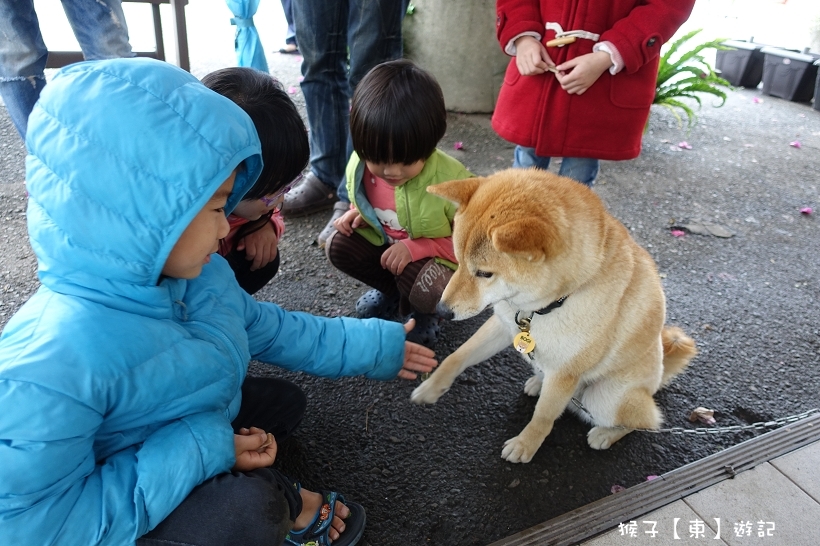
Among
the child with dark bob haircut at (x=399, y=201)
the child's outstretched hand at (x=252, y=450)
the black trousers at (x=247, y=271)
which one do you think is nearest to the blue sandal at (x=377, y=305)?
the child with dark bob haircut at (x=399, y=201)

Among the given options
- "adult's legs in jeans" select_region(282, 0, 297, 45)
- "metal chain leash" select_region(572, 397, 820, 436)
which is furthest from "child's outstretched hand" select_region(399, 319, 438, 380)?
"adult's legs in jeans" select_region(282, 0, 297, 45)

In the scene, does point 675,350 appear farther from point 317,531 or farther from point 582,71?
point 317,531

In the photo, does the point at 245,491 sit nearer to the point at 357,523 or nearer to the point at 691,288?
the point at 357,523

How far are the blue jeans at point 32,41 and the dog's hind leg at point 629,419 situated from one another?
11.0 ft

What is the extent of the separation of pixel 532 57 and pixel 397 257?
118 cm

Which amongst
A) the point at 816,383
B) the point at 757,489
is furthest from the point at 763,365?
the point at 757,489

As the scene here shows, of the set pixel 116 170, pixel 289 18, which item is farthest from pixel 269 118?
pixel 289 18

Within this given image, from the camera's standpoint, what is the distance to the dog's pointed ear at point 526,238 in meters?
1.62

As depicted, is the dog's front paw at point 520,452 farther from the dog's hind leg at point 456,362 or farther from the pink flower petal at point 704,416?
the pink flower petal at point 704,416

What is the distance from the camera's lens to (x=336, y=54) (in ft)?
11.0

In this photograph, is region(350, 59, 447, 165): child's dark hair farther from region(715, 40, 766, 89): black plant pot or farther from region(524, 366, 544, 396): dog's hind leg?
region(715, 40, 766, 89): black plant pot

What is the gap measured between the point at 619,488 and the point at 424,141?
1580 mm

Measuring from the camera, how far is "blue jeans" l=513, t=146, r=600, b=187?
2.88 meters

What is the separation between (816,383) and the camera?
2631 millimetres
